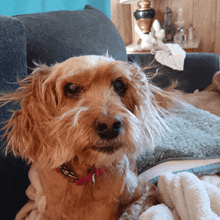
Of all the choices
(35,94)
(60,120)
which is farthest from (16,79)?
(60,120)

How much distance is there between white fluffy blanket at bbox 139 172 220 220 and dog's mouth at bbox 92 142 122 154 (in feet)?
0.80

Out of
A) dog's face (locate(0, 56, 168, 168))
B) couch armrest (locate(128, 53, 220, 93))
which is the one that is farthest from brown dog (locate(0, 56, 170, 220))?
couch armrest (locate(128, 53, 220, 93))

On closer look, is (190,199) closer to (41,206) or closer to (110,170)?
(110,170)

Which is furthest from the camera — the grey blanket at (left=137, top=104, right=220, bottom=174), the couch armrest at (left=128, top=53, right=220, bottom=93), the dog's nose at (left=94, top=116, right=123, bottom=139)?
the couch armrest at (left=128, top=53, right=220, bottom=93)

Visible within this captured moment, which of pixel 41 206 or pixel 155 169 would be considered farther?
pixel 155 169

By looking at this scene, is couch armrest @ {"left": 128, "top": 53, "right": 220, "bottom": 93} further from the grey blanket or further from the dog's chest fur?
the dog's chest fur

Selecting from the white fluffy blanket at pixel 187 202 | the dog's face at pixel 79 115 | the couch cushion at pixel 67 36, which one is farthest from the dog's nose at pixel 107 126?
the couch cushion at pixel 67 36

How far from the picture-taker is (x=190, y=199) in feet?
2.40

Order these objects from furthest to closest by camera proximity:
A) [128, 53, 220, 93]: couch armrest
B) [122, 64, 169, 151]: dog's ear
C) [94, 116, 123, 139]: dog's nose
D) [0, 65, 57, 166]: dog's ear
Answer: [128, 53, 220, 93]: couch armrest, [122, 64, 169, 151]: dog's ear, [0, 65, 57, 166]: dog's ear, [94, 116, 123, 139]: dog's nose

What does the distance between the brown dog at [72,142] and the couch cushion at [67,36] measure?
309 mm

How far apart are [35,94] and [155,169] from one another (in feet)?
2.10

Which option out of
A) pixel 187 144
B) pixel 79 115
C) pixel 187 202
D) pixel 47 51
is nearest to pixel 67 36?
pixel 47 51

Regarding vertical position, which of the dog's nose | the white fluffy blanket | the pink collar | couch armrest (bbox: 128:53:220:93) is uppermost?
the dog's nose

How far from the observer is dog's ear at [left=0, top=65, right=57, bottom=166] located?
2.48 feet
